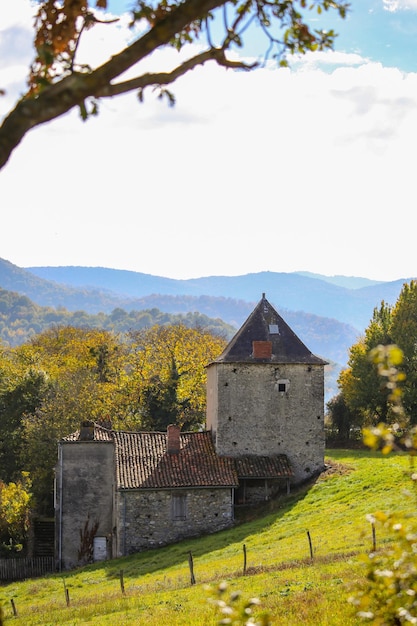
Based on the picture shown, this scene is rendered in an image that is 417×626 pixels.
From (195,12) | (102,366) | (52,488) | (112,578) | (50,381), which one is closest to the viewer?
(195,12)

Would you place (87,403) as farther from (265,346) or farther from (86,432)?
(265,346)

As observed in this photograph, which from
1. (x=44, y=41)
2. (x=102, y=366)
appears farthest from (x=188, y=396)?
(x=44, y=41)

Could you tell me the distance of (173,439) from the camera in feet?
123

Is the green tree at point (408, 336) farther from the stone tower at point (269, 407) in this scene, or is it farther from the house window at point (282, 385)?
the house window at point (282, 385)

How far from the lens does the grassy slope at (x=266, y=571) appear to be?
53.8ft

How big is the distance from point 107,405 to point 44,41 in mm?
44773

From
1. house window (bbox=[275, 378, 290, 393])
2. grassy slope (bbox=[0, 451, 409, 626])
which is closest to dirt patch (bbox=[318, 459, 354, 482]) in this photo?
grassy slope (bbox=[0, 451, 409, 626])

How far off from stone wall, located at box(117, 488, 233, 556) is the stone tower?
2.95 meters

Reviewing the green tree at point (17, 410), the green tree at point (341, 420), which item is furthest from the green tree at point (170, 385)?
the green tree at point (341, 420)

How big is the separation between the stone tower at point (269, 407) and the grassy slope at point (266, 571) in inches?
77.3

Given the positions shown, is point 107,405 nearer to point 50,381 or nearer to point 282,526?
point 50,381

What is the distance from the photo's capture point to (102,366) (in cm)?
6272

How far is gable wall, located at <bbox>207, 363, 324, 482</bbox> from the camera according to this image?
37.2 metres

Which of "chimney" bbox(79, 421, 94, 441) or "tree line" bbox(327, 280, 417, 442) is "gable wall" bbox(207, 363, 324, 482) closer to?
"chimney" bbox(79, 421, 94, 441)
